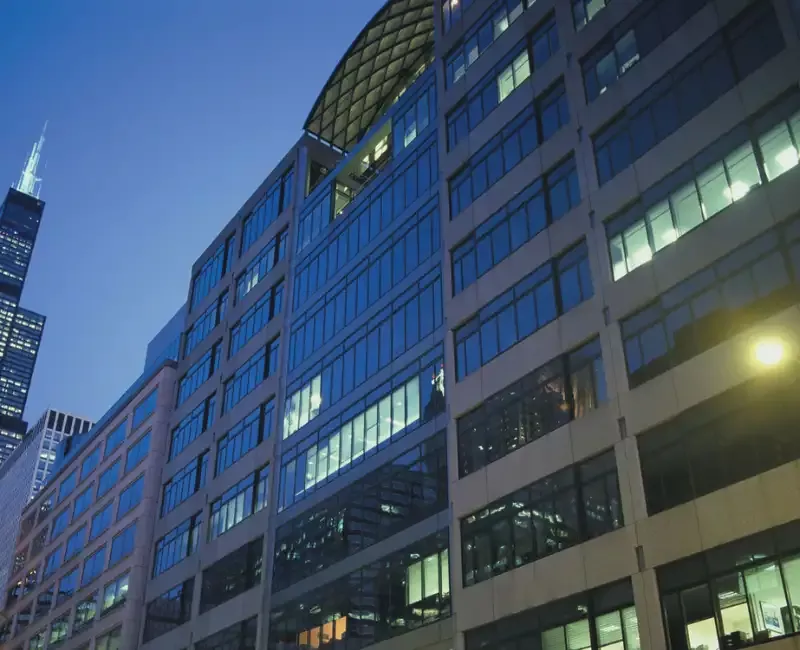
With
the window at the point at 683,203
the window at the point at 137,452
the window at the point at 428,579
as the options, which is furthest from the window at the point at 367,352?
the window at the point at 137,452

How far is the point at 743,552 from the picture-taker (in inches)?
862

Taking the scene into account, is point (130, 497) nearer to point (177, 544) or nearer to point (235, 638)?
point (177, 544)

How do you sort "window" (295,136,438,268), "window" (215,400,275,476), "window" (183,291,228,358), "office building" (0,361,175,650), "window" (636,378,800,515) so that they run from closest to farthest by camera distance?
"window" (636,378,800,515) → "window" (295,136,438,268) → "window" (215,400,275,476) → "office building" (0,361,175,650) → "window" (183,291,228,358)

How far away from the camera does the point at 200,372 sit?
6188cm

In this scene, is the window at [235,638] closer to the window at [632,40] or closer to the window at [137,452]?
the window at [137,452]

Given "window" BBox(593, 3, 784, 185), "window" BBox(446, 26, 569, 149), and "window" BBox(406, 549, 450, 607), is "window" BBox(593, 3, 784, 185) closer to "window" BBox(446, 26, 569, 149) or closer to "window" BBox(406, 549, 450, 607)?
"window" BBox(446, 26, 569, 149)

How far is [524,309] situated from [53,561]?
208 ft

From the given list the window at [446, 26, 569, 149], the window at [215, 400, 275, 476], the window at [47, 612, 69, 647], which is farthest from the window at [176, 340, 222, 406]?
the window at [446, 26, 569, 149]

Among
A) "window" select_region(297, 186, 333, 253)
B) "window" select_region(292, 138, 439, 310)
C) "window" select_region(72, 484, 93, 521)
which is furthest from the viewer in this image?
"window" select_region(72, 484, 93, 521)

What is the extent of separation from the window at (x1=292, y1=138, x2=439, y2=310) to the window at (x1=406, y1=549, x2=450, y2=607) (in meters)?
16.5

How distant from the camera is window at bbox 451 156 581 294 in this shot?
3278 centimetres

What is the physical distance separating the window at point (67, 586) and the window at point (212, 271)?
81.5 ft

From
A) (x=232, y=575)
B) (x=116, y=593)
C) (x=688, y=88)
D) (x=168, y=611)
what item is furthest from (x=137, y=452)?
(x=688, y=88)

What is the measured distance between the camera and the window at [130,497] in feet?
206
